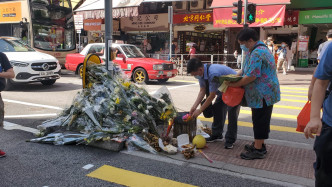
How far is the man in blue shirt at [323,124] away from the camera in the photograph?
2.09 m

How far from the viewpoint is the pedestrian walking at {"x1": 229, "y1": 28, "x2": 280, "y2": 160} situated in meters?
3.91

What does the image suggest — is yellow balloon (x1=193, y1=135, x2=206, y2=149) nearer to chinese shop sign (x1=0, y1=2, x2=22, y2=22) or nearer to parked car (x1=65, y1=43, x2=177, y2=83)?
parked car (x1=65, y1=43, x2=177, y2=83)

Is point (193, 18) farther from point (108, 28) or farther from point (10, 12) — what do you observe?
point (108, 28)

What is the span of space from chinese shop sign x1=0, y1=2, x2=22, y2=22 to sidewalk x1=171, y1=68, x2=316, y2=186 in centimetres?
1503

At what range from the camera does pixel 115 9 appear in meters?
19.2

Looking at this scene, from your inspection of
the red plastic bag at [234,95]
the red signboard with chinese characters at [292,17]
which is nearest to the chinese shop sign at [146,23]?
the red signboard with chinese characters at [292,17]

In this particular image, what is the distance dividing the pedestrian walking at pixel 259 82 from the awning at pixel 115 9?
595 inches

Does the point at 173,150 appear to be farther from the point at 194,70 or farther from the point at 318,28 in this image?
the point at 318,28

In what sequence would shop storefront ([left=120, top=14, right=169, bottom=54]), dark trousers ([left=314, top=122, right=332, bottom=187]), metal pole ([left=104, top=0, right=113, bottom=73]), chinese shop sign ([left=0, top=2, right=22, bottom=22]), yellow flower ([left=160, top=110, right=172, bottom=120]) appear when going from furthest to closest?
shop storefront ([left=120, top=14, right=169, bottom=54]) < chinese shop sign ([left=0, top=2, right=22, bottom=22]) < metal pole ([left=104, top=0, right=113, bottom=73]) < yellow flower ([left=160, top=110, right=172, bottom=120]) < dark trousers ([left=314, top=122, right=332, bottom=187])

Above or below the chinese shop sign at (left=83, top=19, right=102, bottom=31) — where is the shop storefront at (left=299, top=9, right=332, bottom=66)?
below

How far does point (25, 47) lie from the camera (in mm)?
11742

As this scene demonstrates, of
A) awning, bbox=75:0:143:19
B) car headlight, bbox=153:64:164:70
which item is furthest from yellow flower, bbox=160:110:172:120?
awning, bbox=75:0:143:19

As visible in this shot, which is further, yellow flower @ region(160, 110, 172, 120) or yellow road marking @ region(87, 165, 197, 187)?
yellow flower @ region(160, 110, 172, 120)

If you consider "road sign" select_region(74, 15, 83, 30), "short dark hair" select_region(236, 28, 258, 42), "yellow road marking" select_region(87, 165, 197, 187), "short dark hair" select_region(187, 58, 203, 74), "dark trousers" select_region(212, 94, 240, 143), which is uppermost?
"road sign" select_region(74, 15, 83, 30)
